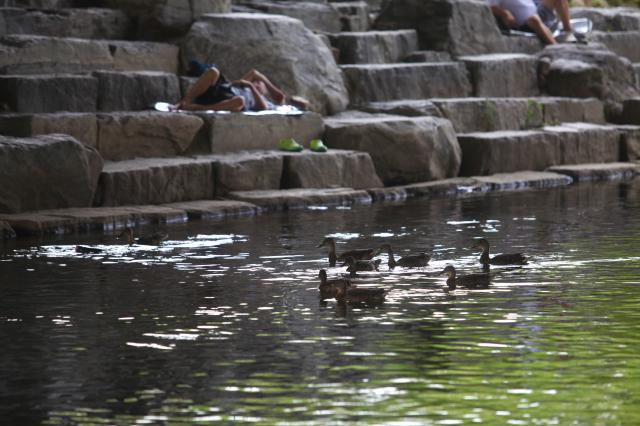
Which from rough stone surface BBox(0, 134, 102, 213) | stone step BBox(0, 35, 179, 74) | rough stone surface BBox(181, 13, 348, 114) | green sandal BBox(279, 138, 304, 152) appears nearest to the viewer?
rough stone surface BBox(0, 134, 102, 213)

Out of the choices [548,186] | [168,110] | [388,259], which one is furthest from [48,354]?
Answer: [548,186]

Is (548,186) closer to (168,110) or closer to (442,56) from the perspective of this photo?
(442,56)

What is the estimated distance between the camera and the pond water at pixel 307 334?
7.08 metres

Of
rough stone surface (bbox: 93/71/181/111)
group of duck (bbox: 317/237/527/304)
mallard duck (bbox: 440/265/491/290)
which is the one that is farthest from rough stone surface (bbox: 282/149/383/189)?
mallard duck (bbox: 440/265/491/290)

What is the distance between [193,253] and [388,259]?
1959mm

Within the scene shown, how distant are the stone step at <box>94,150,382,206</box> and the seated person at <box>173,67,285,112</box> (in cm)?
77

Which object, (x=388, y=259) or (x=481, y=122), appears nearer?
(x=388, y=259)

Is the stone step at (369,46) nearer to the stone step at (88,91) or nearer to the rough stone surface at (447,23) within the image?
the rough stone surface at (447,23)

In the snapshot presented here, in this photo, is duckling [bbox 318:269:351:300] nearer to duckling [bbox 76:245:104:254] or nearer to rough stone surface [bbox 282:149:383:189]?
duckling [bbox 76:245:104:254]

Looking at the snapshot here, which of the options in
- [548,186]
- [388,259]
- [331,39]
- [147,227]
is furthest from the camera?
[331,39]

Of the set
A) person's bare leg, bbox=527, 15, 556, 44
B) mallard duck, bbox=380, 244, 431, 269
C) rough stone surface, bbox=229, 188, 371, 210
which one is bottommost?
Result: rough stone surface, bbox=229, 188, 371, 210

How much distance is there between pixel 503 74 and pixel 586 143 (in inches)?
71.6

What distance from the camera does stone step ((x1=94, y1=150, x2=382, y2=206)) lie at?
1666 centimetres

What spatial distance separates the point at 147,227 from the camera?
1561 cm
